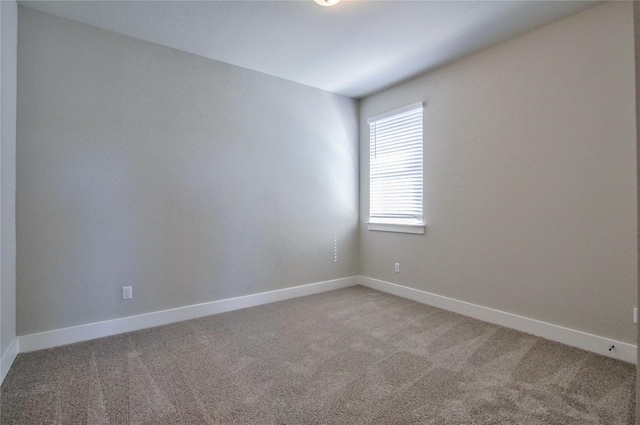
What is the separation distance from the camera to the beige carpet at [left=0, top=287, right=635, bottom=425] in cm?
163

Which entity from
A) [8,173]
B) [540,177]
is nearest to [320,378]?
[540,177]

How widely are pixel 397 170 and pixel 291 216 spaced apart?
56.9 inches

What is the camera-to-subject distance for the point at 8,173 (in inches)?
83.6

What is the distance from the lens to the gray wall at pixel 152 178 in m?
2.43

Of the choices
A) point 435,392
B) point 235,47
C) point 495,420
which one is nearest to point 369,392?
point 435,392

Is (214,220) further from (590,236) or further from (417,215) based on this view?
(590,236)

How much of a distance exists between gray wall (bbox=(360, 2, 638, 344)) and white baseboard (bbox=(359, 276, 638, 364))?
58mm

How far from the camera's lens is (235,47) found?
2.94 m

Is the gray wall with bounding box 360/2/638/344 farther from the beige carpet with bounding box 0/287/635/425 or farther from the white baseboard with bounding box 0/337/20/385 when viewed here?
the white baseboard with bounding box 0/337/20/385

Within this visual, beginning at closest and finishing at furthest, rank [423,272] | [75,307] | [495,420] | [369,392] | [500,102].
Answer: [495,420], [369,392], [75,307], [500,102], [423,272]

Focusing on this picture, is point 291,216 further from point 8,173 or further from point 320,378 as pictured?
point 8,173

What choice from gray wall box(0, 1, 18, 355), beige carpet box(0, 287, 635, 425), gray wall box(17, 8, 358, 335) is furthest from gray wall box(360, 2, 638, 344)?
gray wall box(0, 1, 18, 355)

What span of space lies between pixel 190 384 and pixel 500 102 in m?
3.39

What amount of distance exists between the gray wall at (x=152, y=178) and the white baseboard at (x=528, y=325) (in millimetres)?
1240
